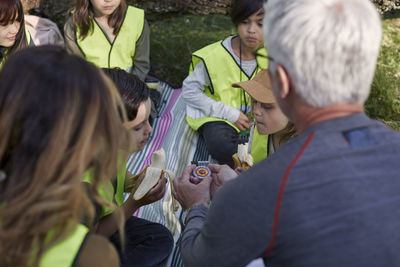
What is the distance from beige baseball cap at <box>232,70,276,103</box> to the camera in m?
2.20

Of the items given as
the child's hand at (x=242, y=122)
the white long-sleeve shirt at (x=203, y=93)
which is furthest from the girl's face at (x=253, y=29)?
the child's hand at (x=242, y=122)

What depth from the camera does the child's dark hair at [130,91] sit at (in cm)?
212

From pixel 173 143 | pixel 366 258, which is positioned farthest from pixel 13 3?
pixel 366 258

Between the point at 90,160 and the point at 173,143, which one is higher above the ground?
the point at 90,160

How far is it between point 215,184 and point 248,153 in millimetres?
660

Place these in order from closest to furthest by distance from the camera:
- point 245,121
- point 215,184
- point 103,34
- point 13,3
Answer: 1. point 215,184
2. point 13,3
3. point 245,121
4. point 103,34

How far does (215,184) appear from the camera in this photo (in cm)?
194

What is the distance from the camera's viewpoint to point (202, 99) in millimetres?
3314

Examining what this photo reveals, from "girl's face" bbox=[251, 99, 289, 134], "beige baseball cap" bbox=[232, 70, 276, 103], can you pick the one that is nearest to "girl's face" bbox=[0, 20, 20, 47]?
"beige baseball cap" bbox=[232, 70, 276, 103]

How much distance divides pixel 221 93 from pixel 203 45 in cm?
115

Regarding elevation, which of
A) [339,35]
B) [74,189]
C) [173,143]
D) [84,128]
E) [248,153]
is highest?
[339,35]

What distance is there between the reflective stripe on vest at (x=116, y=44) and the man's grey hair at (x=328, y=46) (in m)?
2.62

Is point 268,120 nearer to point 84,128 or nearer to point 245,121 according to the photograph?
point 245,121

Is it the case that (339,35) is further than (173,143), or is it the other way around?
(173,143)
